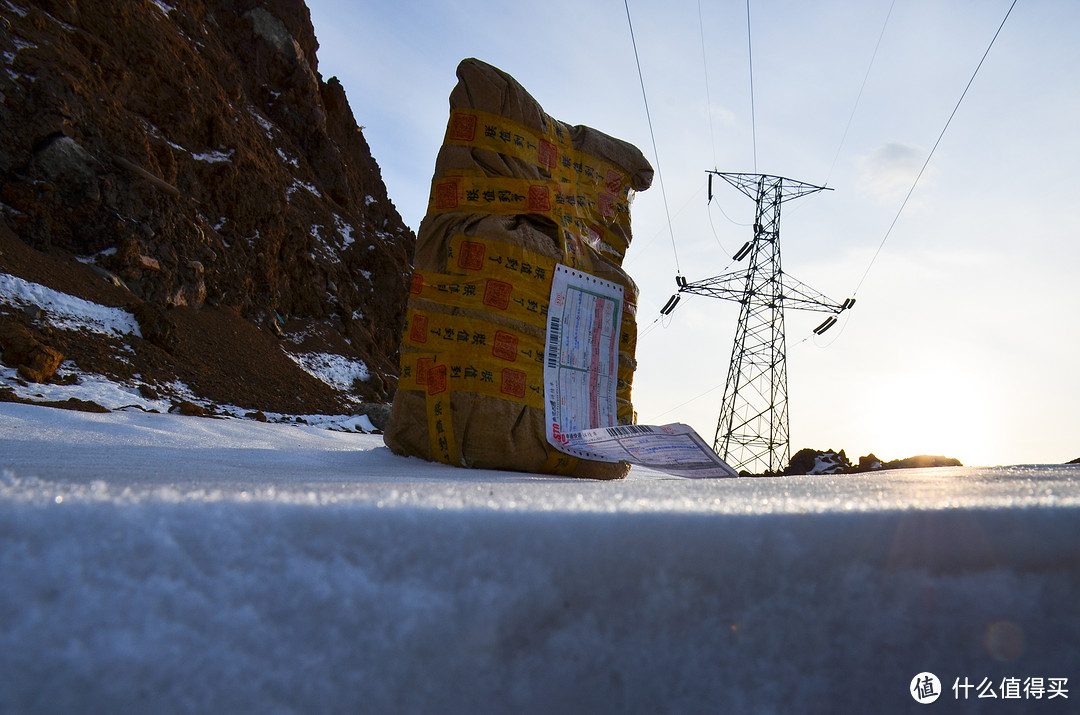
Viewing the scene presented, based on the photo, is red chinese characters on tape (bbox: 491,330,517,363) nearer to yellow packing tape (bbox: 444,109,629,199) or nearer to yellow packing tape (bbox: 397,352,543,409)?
yellow packing tape (bbox: 397,352,543,409)

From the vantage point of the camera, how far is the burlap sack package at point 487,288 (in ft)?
4.63

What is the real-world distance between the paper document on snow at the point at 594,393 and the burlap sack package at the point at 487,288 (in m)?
0.04

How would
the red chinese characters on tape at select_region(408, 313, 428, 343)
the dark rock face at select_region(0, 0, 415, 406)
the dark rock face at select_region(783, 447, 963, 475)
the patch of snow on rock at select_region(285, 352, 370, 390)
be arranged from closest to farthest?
the red chinese characters on tape at select_region(408, 313, 428, 343) → the dark rock face at select_region(783, 447, 963, 475) → the dark rock face at select_region(0, 0, 415, 406) → the patch of snow on rock at select_region(285, 352, 370, 390)

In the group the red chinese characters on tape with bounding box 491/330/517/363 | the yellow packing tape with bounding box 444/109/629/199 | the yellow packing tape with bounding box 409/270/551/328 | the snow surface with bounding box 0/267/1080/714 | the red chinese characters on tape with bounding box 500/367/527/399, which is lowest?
the snow surface with bounding box 0/267/1080/714

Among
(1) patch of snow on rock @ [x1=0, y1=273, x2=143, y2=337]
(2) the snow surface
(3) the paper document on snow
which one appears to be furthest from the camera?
(1) patch of snow on rock @ [x1=0, y1=273, x2=143, y2=337]

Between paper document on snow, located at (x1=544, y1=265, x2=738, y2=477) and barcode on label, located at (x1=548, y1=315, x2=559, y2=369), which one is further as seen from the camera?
barcode on label, located at (x1=548, y1=315, x2=559, y2=369)

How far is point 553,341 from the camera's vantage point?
1.53m

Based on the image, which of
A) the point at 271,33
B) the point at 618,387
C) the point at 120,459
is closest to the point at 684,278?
the point at 618,387

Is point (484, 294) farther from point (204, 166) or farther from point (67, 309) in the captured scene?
point (204, 166)

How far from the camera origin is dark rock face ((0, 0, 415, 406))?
802 centimetres

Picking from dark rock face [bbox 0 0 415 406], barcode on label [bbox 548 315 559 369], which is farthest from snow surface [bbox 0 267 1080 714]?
dark rock face [bbox 0 0 415 406]

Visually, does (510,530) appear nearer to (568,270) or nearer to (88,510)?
(88,510)

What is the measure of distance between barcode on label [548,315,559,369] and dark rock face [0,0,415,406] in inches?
291

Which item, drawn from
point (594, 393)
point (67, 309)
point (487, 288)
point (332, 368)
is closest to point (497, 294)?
point (487, 288)
